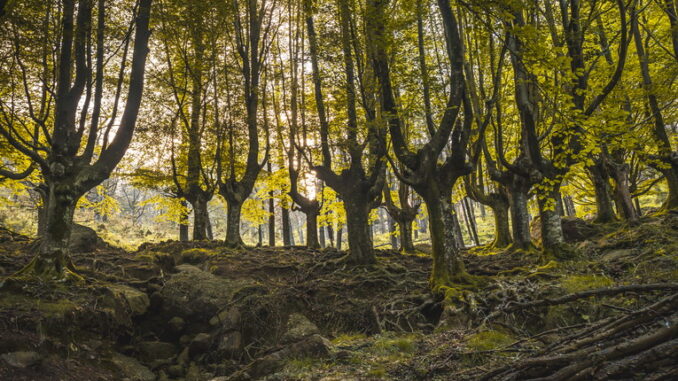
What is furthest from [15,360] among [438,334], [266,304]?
[438,334]

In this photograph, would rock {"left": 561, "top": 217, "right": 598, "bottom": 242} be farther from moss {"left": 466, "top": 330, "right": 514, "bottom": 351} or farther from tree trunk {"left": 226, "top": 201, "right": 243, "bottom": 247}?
tree trunk {"left": 226, "top": 201, "right": 243, "bottom": 247}

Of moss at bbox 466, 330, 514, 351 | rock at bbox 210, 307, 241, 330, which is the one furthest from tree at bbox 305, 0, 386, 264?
moss at bbox 466, 330, 514, 351

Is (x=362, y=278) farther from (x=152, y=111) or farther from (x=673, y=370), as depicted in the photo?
(x=152, y=111)

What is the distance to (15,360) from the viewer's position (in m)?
5.20

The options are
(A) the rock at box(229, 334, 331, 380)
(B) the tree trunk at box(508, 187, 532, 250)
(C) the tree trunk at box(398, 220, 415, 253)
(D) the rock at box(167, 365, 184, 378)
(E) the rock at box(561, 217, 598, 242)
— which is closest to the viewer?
(A) the rock at box(229, 334, 331, 380)

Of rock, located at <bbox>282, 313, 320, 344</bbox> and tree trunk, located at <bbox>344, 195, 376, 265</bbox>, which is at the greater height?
tree trunk, located at <bbox>344, 195, 376, 265</bbox>

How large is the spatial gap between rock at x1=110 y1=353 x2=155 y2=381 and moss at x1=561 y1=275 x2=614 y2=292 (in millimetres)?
8518

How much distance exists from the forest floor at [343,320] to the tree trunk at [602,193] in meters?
3.71

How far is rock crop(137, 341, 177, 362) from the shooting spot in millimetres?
7675

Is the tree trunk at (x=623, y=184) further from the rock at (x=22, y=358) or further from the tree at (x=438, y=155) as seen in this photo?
the rock at (x=22, y=358)

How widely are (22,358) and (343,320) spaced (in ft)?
20.7

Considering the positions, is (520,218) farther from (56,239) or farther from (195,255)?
(56,239)

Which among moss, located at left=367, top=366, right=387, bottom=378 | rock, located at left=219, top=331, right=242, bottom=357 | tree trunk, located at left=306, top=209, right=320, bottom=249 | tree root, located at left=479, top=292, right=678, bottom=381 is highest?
tree trunk, located at left=306, top=209, right=320, bottom=249

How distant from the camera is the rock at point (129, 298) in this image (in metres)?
7.77
